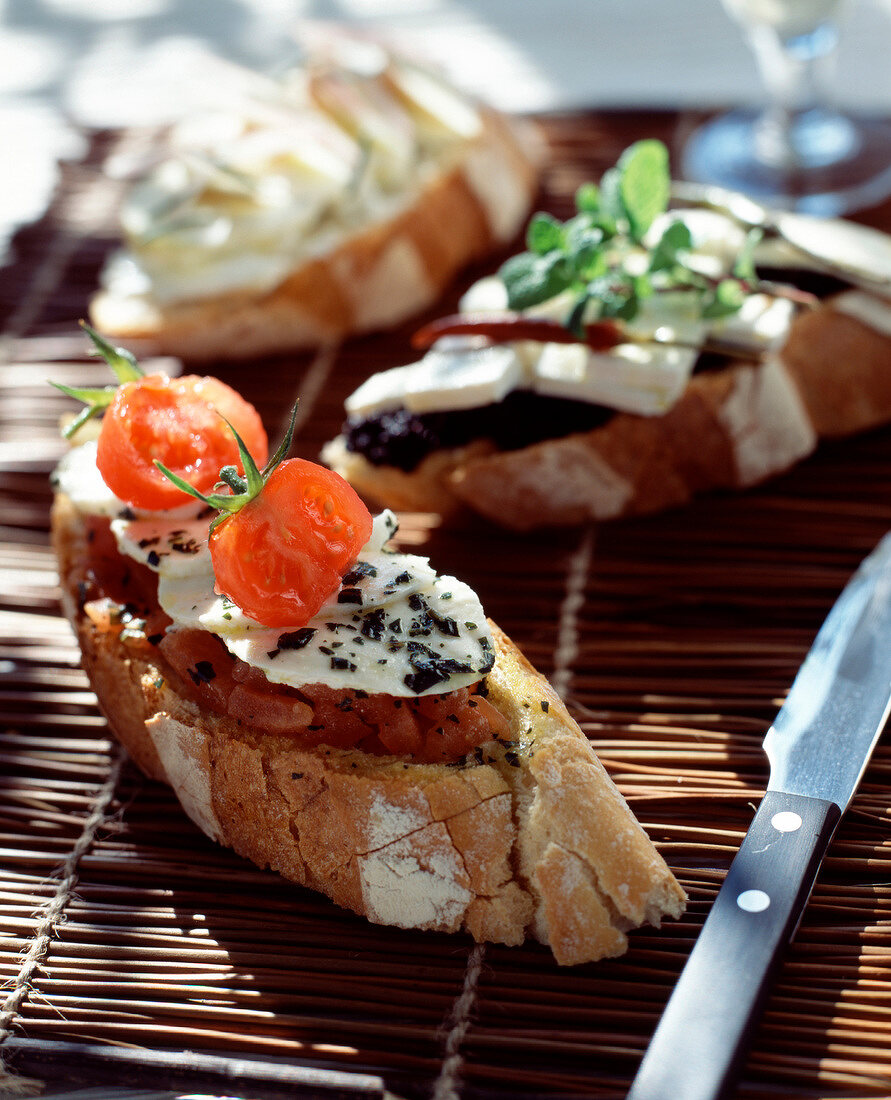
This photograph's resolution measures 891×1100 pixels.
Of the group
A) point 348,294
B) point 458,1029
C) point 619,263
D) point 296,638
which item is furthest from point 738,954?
point 348,294

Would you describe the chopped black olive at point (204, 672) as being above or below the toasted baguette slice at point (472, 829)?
above

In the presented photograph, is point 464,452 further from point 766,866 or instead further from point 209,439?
point 766,866

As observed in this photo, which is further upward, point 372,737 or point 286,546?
point 286,546

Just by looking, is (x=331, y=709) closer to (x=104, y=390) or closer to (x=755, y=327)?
(x=104, y=390)

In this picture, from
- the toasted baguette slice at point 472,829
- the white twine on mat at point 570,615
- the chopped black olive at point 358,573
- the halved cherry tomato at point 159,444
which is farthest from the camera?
the white twine on mat at point 570,615

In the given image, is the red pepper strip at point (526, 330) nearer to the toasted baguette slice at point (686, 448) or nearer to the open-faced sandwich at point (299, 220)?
the toasted baguette slice at point (686, 448)

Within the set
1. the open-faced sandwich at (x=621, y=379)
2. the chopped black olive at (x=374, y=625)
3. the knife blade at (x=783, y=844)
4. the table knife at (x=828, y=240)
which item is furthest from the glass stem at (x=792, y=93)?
the chopped black olive at (x=374, y=625)
